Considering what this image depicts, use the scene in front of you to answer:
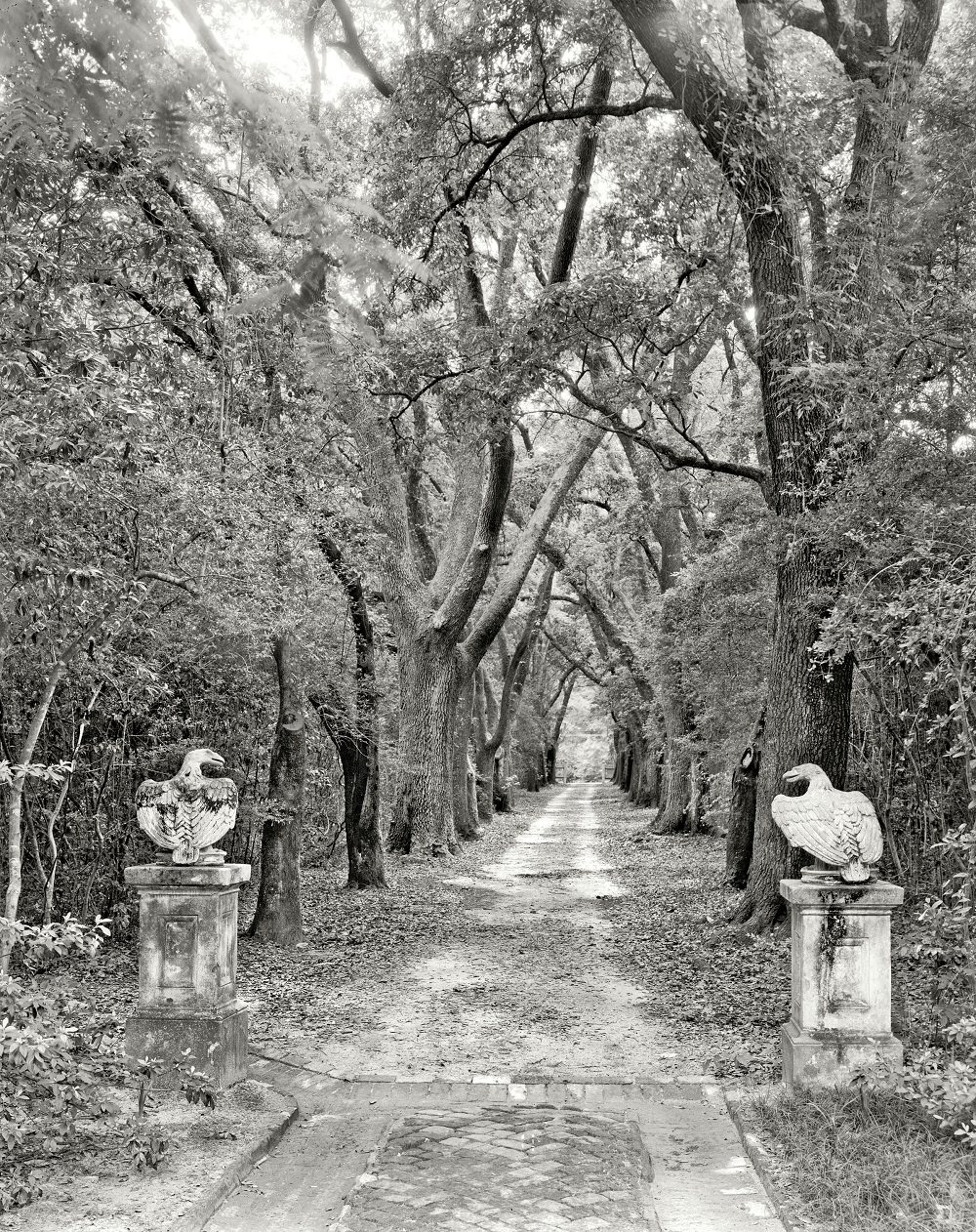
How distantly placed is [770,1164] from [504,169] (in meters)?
9.52

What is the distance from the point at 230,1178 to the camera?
14.8 ft

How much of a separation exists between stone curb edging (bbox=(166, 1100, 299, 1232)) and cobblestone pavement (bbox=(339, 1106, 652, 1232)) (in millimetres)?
545

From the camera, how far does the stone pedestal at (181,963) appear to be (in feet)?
18.8

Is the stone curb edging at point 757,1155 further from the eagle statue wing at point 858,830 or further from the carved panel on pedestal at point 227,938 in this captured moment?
the carved panel on pedestal at point 227,938

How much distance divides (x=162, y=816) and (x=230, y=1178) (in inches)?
81.9

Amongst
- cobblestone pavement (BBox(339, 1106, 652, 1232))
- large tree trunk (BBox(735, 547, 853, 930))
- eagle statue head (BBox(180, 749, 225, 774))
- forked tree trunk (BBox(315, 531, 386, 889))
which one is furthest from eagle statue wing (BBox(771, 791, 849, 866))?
forked tree trunk (BBox(315, 531, 386, 889))

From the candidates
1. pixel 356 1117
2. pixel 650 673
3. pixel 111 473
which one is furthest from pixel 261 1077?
pixel 650 673

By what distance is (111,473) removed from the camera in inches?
219

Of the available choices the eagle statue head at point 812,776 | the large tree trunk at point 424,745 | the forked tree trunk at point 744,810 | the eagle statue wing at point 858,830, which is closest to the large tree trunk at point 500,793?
the large tree trunk at point 424,745

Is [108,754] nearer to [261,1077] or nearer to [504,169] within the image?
[261,1077]

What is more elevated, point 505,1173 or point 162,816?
point 162,816

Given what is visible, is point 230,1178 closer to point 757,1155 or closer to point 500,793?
point 757,1155

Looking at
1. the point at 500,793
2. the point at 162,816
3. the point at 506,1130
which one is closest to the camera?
the point at 506,1130

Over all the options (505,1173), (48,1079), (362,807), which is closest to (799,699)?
(505,1173)
